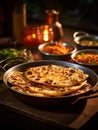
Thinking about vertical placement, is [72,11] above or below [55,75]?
below

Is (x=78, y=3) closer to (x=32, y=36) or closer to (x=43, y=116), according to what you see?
(x=32, y=36)

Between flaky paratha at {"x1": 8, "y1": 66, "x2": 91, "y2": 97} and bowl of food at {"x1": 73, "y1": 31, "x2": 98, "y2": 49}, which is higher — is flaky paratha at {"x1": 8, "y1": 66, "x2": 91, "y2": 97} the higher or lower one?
the higher one

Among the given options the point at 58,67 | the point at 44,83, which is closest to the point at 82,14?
the point at 58,67

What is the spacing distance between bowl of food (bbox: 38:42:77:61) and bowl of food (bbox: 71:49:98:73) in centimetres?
6

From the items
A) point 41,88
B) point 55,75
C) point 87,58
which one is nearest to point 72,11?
point 87,58

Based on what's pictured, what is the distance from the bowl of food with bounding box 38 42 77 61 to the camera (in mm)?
2434

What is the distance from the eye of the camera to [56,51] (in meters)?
2.50

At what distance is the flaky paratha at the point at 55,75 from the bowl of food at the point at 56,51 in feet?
0.95

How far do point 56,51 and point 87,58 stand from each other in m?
0.28

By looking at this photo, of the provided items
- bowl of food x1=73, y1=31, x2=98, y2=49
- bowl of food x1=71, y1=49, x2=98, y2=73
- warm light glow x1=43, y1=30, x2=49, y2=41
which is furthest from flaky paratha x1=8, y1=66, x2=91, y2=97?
warm light glow x1=43, y1=30, x2=49, y2=41

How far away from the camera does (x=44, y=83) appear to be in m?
1.86

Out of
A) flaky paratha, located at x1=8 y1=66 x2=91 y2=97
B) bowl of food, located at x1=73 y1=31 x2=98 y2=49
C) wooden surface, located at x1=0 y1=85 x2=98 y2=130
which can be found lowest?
wooden surface, located at x1=0 y1=85 x2=98 y2=130

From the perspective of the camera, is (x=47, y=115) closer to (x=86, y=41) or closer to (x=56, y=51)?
(x=56, y=51)

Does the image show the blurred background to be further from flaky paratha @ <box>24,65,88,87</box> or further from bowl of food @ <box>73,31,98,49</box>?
flaky paratha @ <box>24,65,88,87</box>
